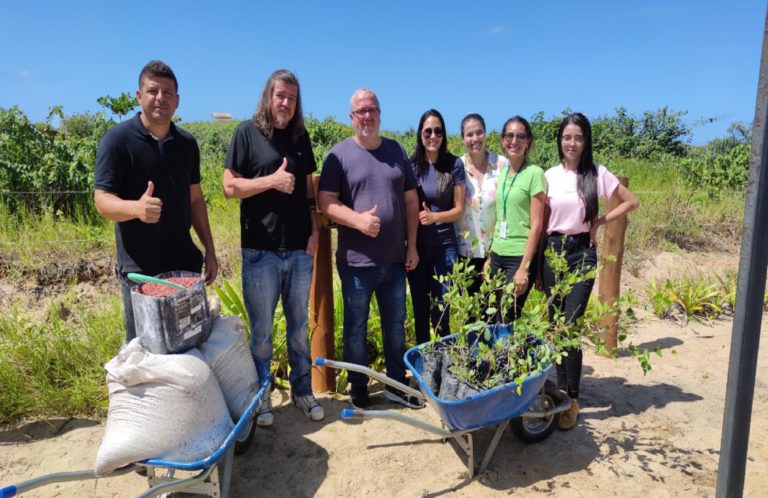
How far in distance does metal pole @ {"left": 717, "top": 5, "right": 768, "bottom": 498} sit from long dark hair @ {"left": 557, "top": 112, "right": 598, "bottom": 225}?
1564mm

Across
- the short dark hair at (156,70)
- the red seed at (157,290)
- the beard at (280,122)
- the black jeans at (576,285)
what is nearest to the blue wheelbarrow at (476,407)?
the black jeans at (576,285)

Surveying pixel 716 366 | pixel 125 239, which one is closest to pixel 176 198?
pixel 125 239

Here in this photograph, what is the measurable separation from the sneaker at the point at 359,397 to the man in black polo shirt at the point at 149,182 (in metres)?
1.49

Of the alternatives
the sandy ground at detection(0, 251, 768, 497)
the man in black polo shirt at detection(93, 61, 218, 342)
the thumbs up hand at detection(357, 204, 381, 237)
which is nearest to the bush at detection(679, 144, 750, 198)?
the sandy ground at detection(0, 251, 768, 497)

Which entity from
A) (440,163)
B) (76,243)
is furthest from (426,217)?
(76,243)

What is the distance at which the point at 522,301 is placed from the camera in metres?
3.63

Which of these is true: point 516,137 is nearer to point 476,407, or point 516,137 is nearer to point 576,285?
point 576,285

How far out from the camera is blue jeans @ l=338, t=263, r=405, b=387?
3.31m

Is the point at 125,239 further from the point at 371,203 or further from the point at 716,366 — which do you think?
the point at 716,366

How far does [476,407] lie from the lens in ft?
8.13

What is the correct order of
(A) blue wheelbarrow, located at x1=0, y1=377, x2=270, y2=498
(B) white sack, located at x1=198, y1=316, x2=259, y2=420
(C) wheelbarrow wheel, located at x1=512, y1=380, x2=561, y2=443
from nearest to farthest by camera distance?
(A) blue wheelbarrow, located at x1=0, y1=377, x2=270, y2=498
(B) white sack, located at x1=198, y1=316, x2=259, y2=420
(C) wheelbarrow wheel, located at x1=512, y1=380, x2=561, y2=443

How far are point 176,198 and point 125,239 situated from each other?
1.08 feet

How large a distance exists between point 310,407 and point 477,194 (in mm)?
1849

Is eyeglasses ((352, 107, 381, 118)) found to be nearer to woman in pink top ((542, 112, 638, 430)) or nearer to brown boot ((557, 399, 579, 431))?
woman in pink top ((542, 112, 638, 430))
